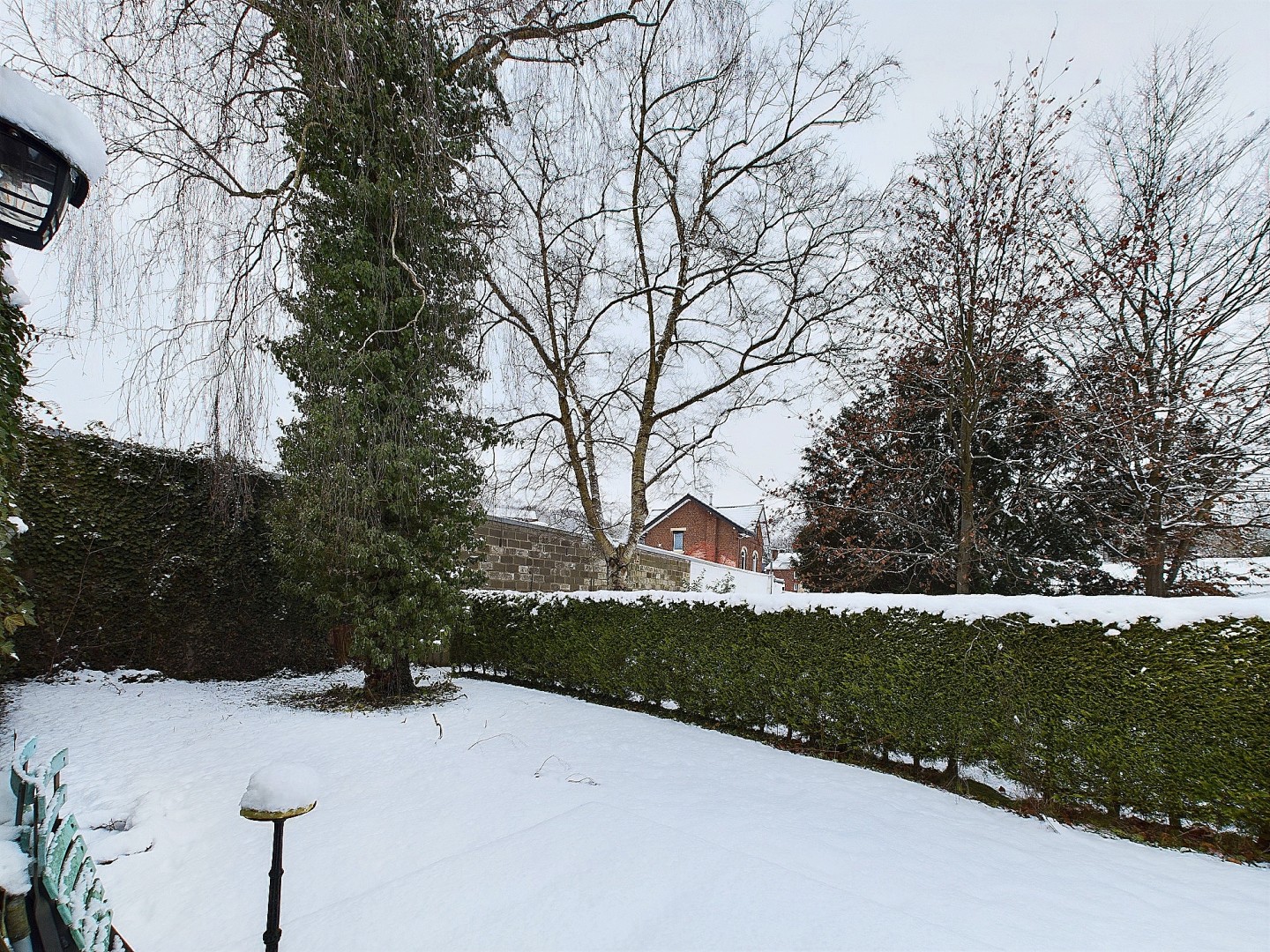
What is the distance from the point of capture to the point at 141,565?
5367mm

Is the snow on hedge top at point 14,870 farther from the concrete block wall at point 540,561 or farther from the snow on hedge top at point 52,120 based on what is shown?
the concrete block wall at point 540,561

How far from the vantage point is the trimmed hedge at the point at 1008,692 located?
10.2ft

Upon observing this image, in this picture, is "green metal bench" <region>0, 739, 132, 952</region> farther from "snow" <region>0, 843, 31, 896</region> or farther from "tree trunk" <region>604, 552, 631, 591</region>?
"tree trunk" <region>604, 552, 631, 591</region>

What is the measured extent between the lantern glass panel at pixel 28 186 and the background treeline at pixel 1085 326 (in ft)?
24.1

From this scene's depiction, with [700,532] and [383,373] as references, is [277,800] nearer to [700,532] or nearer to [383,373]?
[383,373]

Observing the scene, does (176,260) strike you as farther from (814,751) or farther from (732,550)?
(732,550)

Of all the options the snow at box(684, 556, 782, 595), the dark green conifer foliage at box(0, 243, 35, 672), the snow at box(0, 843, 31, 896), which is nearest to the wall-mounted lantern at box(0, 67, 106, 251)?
the dark green conifer foliage at box(0, 243, 35, 672)

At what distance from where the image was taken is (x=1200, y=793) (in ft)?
10.3

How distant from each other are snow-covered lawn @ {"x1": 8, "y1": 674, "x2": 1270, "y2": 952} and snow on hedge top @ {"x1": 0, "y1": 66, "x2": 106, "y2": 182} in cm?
251

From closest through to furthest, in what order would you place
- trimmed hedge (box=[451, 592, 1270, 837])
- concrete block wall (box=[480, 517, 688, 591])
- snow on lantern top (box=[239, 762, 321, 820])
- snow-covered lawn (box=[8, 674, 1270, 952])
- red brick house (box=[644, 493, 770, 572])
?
1. snow on lantern top (box=[239, 762, 321, 820])
2. snow-covered lawn (box=[8, 674, 1270, 952])
3. trimmed hedge (box=[451, 592, 1270, 837])
4. concrete block wall (box=[480, 517, 688, 591])
5. red brick house (box=[644, 493, 770, 572])

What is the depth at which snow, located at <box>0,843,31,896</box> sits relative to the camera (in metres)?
1.01

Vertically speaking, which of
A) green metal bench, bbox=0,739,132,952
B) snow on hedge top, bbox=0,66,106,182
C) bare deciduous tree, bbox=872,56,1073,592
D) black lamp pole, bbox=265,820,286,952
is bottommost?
black lamp pole, bbox=265,820,286,952

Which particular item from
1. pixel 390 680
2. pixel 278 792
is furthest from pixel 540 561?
pixel 278 792

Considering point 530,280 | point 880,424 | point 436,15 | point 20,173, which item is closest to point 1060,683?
point 880,424
